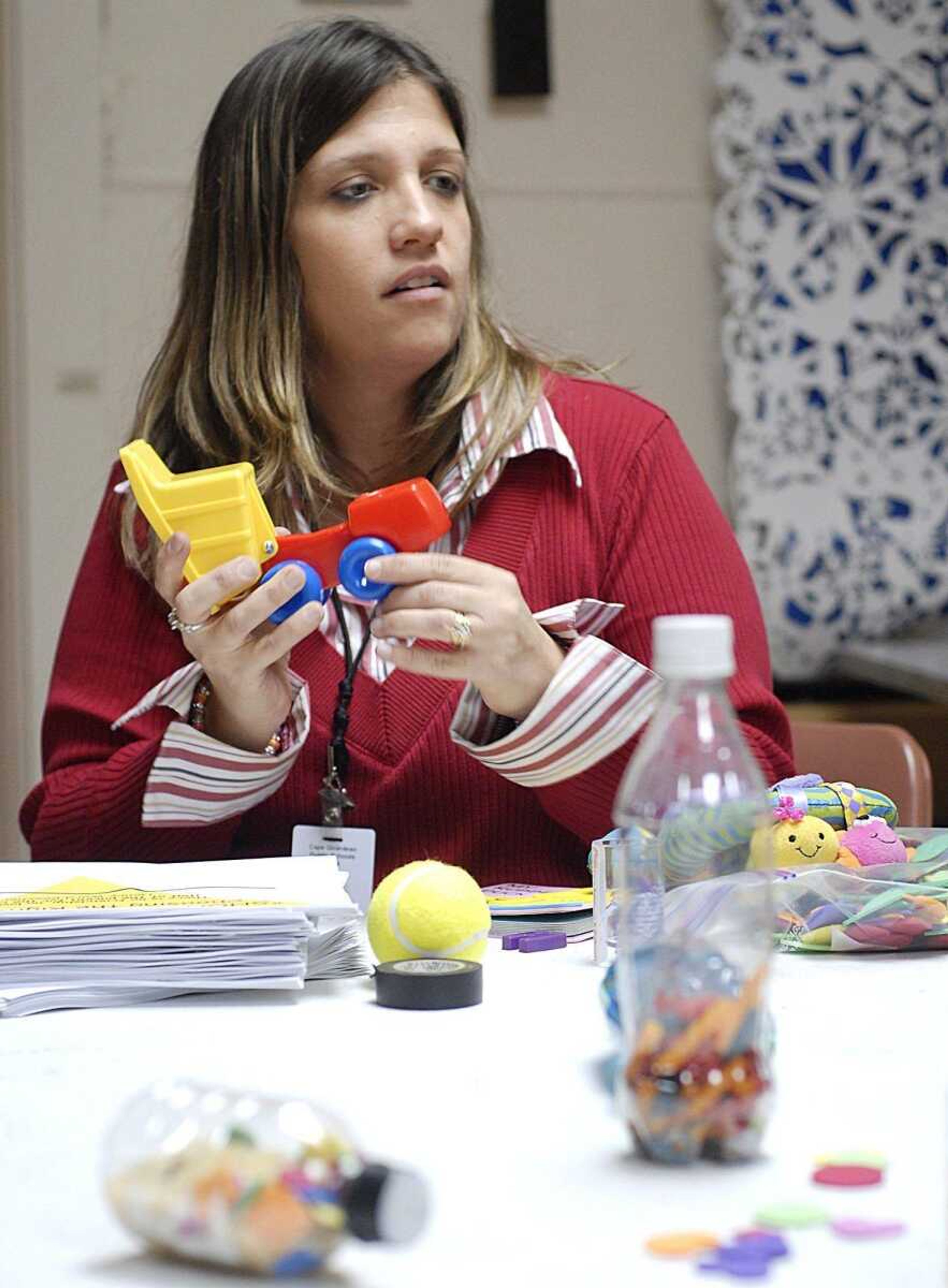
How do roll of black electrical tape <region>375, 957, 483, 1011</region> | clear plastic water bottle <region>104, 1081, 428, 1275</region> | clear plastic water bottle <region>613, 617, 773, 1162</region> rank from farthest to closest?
roll of black electrical tape <region>375, 957, 483, 1011</region>, clear plastic water bottle <region>613, 617, 773, 1162</region>, clear plastic water bottle <region>104, 1081, 428, 1275</region>

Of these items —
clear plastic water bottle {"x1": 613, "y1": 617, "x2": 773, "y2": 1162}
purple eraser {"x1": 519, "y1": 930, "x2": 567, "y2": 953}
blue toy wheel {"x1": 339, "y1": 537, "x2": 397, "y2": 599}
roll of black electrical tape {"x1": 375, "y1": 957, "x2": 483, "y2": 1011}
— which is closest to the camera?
clear plastic water bottle {"x1": 613, "y1": 617, "x2": 773, "y2": 1162}

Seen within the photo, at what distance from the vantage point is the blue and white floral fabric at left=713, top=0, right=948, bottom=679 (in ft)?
10.8

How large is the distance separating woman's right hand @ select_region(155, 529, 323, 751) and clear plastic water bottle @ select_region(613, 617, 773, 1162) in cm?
60

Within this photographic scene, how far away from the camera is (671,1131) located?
647 millimetres

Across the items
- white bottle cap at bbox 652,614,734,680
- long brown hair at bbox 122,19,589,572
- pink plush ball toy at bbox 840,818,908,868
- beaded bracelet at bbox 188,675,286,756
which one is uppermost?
long brown hair at bbox 122,19,589,572

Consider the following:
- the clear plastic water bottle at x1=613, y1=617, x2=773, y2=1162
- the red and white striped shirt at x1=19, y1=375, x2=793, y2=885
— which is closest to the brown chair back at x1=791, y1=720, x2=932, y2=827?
the red and white striped shirt at x1=19, y1=375, x2=793, y2=885

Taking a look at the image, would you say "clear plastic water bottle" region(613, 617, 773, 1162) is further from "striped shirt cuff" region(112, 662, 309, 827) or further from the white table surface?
"striped shirt cuff" region(112, 662, 309, 827)

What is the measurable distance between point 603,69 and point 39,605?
1.60 metres

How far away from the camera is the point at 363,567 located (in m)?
1.23

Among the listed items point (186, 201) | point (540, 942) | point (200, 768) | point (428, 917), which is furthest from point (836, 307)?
point (428, 917)

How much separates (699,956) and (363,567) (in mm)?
628

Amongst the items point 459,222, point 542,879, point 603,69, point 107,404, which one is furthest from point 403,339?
point 603,69

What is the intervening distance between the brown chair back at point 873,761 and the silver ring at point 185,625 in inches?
25.0

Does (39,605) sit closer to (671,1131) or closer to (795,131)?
(795,131)
